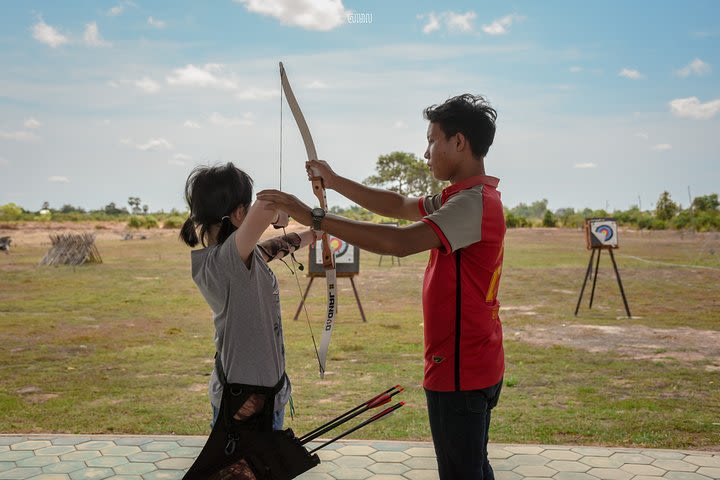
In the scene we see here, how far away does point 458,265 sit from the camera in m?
1.83

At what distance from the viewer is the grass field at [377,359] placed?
4352 mm

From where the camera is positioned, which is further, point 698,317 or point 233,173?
point 698,317

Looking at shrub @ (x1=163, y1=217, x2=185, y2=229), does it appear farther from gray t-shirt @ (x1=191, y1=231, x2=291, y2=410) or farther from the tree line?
gray t-shirt @ (x1=191, y1=231, x2=291, y2=410)

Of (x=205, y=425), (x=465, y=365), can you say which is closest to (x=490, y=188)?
(x=465, y=365)

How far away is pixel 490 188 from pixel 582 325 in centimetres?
740

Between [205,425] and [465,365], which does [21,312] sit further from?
[465,365]

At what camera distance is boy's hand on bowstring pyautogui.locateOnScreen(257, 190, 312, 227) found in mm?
1720

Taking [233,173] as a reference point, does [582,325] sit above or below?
below

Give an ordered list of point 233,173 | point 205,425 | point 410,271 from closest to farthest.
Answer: point 233,173
point 205,425
point 410,271

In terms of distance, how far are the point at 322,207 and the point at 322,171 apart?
0.38ft

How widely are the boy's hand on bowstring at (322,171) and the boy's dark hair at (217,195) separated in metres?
0.21

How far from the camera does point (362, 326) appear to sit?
8.80 metres

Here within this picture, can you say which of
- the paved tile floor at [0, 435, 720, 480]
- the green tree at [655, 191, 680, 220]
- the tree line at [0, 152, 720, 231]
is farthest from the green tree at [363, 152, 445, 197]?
the paved tile floor at [0, 435, 720, 480]

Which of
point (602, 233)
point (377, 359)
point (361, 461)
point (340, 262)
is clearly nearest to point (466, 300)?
point (361, 461)
